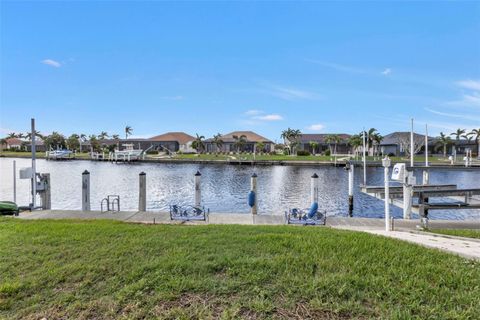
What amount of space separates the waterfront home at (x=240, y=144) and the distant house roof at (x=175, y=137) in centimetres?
1112

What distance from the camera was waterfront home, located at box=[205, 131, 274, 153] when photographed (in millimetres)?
100312

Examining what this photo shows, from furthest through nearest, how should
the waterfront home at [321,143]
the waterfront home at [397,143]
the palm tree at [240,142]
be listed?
the palm tree at [240,142], the waterfront home at [321,143], the waterfront home at [397,143]

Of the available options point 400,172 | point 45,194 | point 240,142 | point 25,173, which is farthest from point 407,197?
point 240,142

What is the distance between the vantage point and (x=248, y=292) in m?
4.07

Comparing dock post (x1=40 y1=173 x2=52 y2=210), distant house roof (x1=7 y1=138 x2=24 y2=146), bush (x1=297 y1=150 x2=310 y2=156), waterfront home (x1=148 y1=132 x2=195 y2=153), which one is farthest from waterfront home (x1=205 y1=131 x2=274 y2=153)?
distant house roof (x1=7 y1=138 x2=24 y2=146)

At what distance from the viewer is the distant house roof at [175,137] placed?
362 feet

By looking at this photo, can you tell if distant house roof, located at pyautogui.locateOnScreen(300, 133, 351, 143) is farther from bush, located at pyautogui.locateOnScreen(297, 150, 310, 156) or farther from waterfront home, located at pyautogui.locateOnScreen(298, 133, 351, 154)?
bush, located at pyautogui.locateOnScreen(297, 150, 310, 156)

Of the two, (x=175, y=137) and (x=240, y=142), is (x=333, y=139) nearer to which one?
(x=240, y=142)

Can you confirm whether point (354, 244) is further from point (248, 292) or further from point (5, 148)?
point (5, 148)

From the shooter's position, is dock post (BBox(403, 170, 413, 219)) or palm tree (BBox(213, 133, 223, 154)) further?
palm tree (BBox(213, 133, 223, 154))

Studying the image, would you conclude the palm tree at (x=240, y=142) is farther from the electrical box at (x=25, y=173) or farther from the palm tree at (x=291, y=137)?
the electrical box at (x=25, y=173)

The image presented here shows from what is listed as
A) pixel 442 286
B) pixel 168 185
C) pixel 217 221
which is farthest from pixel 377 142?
pixel 442 286

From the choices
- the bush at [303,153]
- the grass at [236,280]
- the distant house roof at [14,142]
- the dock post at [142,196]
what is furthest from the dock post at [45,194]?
the distant house roof at [14,142]

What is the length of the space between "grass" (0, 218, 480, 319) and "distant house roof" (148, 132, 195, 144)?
10665 cm
